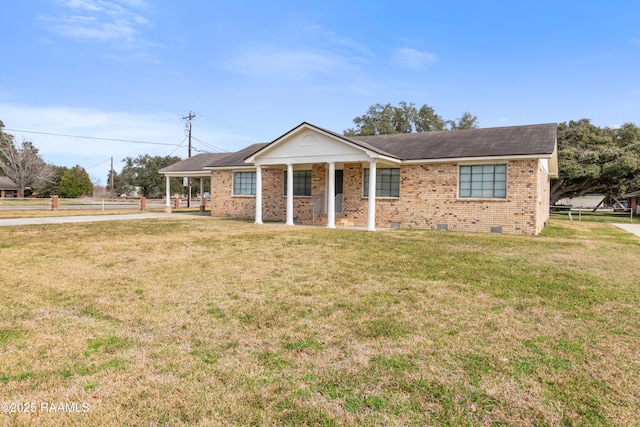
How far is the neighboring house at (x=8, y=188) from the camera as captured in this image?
64.9 meters

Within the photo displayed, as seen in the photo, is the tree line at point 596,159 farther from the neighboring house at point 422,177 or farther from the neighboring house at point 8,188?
the neighboring house at point 8,188

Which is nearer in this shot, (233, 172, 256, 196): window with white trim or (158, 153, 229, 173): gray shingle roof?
(233, 172, 256, 196): window with white trim

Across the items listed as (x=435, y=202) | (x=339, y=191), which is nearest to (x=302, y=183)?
(x=339, y=191)

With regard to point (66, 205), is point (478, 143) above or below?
above

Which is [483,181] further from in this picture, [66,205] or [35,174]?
[35,174]

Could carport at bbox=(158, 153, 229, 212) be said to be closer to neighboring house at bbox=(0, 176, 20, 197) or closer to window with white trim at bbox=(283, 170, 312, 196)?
window with white trim at bbox=(283, 170, 312, 196)

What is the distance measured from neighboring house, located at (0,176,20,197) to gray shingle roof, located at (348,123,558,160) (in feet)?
239

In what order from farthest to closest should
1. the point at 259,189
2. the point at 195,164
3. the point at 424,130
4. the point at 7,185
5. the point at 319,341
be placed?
the point at 7,185, the point at 424,130, the point at 195,164, the point at 259,189, the point at 319,341

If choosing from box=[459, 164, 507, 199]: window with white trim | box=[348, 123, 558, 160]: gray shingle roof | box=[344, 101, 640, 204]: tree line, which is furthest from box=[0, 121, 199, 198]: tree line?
box=[344, 101, 640, 204]: tree line

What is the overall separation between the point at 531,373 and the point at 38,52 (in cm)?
2861

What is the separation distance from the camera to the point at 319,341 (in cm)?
373

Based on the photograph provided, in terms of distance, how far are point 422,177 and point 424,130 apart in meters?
36.4

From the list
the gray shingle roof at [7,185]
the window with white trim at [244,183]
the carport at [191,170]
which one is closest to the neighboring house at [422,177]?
the window with white trim at [244,183]

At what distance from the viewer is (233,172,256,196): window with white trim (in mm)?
20891
